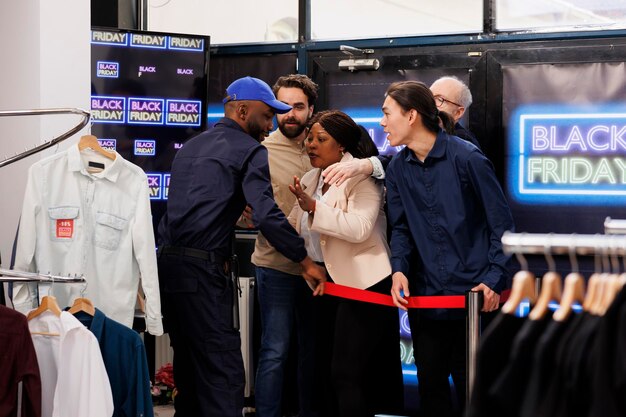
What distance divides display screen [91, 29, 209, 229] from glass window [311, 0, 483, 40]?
2.51ft

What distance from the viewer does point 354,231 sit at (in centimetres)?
466

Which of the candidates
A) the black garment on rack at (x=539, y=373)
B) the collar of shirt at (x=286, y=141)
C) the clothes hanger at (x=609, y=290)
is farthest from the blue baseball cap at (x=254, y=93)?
the black garment on rack at (x=539, y=373)

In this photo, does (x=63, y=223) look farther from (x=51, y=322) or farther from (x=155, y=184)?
(x=155, y=184)

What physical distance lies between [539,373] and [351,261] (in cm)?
247

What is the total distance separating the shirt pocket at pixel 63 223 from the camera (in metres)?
4.30

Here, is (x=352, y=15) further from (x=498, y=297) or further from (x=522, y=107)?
(x=498, y=297)

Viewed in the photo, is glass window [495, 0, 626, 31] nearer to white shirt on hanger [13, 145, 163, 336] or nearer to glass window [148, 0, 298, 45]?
glass window [148, 0, 298, 45]

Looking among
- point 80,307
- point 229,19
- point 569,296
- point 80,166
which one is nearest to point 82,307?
point 80,307

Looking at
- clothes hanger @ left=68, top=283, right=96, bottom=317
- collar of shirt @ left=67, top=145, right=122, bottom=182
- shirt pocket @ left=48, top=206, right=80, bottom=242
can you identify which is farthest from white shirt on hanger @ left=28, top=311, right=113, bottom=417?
collar of shirt @ left=67, top=145, right=122, bottom=182

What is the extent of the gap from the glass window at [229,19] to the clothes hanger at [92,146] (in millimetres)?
2289

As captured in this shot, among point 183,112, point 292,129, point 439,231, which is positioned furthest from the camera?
point 183,112

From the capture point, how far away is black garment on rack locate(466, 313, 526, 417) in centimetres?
243

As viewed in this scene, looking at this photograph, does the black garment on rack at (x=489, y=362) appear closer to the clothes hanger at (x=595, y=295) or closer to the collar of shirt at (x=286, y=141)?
the clothes hanger at (x=595, y=295)

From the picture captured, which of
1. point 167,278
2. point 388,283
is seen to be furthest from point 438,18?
point 167,278
